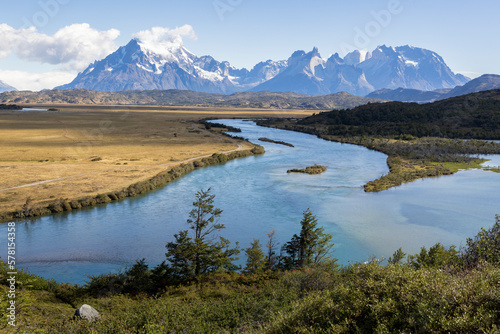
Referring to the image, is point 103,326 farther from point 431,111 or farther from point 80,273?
point 431,111

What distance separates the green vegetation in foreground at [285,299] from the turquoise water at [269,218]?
514cm

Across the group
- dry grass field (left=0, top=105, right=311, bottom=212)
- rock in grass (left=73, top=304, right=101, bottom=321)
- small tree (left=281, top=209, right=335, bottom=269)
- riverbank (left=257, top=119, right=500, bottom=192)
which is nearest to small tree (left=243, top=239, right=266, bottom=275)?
small tree (left=281, top=209, right=335, bottom=269)

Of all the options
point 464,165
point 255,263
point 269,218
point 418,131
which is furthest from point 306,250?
point 418,131

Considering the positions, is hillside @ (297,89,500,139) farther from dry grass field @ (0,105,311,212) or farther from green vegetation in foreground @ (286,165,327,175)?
green vegetation in foreground @ (286,165,327,175)

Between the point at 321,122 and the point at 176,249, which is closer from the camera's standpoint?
the point at 176,249

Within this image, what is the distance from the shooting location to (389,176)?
6344 cm

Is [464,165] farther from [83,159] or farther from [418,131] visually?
[83,159]

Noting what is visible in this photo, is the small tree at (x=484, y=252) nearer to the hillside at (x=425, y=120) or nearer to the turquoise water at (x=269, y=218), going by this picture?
the turquoise water at (x=269, y=218)

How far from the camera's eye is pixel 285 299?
2072 centimetres

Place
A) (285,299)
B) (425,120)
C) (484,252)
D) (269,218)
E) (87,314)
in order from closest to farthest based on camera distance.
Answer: (87,314)
(285,299)
(484,252)
(269,218)
(425,120)

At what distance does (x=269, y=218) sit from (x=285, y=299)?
2203 cm

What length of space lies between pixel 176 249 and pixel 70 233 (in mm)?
16661

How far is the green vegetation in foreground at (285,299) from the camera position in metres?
13.5

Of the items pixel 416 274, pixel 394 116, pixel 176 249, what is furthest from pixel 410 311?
pixel 394 116
